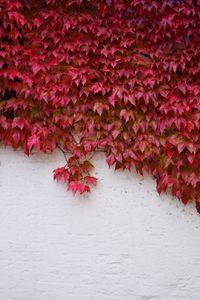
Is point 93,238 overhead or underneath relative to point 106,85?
underneath

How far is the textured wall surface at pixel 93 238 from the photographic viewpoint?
3.10 meters

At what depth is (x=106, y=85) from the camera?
122 inches

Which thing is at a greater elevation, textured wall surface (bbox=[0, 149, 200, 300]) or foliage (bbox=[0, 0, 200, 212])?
foliage (bbox=[0, 0, 200, 212])

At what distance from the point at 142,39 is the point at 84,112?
2.65ft

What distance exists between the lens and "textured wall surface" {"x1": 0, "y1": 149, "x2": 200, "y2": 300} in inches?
122

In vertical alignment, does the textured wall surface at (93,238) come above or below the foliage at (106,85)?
below

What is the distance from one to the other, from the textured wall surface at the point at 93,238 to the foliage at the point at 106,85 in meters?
0.16

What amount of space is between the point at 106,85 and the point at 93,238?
51.7 inches

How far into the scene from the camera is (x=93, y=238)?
3.16 meters

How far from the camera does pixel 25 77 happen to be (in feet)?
10.2

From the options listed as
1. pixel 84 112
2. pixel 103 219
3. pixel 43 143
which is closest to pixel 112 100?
pixel 84 112

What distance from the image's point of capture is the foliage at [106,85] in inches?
119

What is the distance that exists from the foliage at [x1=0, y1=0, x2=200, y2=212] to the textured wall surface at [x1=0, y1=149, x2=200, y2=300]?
163mm

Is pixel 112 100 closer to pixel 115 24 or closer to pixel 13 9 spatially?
pixel 115 24
